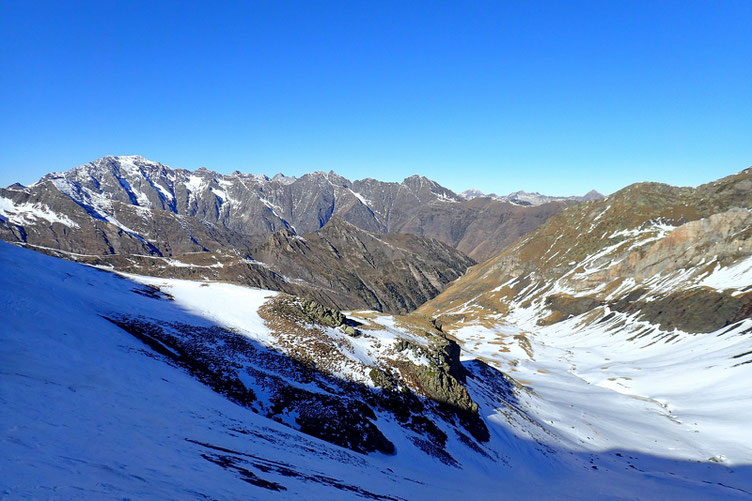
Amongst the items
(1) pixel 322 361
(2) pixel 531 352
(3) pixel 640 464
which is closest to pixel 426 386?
(1) pixel 322 361

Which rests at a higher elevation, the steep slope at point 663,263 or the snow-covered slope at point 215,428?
the steep slope at point 663,263

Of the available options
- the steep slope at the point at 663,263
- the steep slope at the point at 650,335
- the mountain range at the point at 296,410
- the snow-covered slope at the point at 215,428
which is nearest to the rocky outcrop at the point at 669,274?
the steep slope at the point at 663,263

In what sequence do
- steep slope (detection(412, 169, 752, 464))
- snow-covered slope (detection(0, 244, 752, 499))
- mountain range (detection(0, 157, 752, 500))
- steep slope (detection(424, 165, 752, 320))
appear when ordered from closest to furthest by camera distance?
snow-covered slope (detection(0, 244, 752, 499)) → mountain range (detection(0, 157, 752, 500)) → steep slope (detection(412, 169, 752, 464)) → steep slope (detection(424, 165, 752, 320))

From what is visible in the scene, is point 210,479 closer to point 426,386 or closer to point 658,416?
point 426,386

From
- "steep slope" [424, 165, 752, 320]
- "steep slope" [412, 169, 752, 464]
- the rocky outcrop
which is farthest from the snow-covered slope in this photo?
"steep slope" [424, 165, 752, 320]

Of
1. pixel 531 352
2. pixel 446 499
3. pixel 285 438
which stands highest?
pixel 285 438

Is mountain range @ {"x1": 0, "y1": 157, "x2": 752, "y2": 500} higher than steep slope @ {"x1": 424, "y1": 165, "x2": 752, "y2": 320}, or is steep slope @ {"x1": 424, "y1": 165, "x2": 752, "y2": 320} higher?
steep slope @ {"x1": 424, "y1": 165, "x2": 752, "y2": 320}

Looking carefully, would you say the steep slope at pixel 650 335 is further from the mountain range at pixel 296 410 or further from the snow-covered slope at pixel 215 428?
the snow-covered slope at pixel 215 428

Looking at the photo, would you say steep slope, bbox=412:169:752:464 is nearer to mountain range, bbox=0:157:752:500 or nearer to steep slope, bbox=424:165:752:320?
steep slope, bbox=424:165:752:320

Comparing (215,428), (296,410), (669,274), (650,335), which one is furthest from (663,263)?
(215,428)
